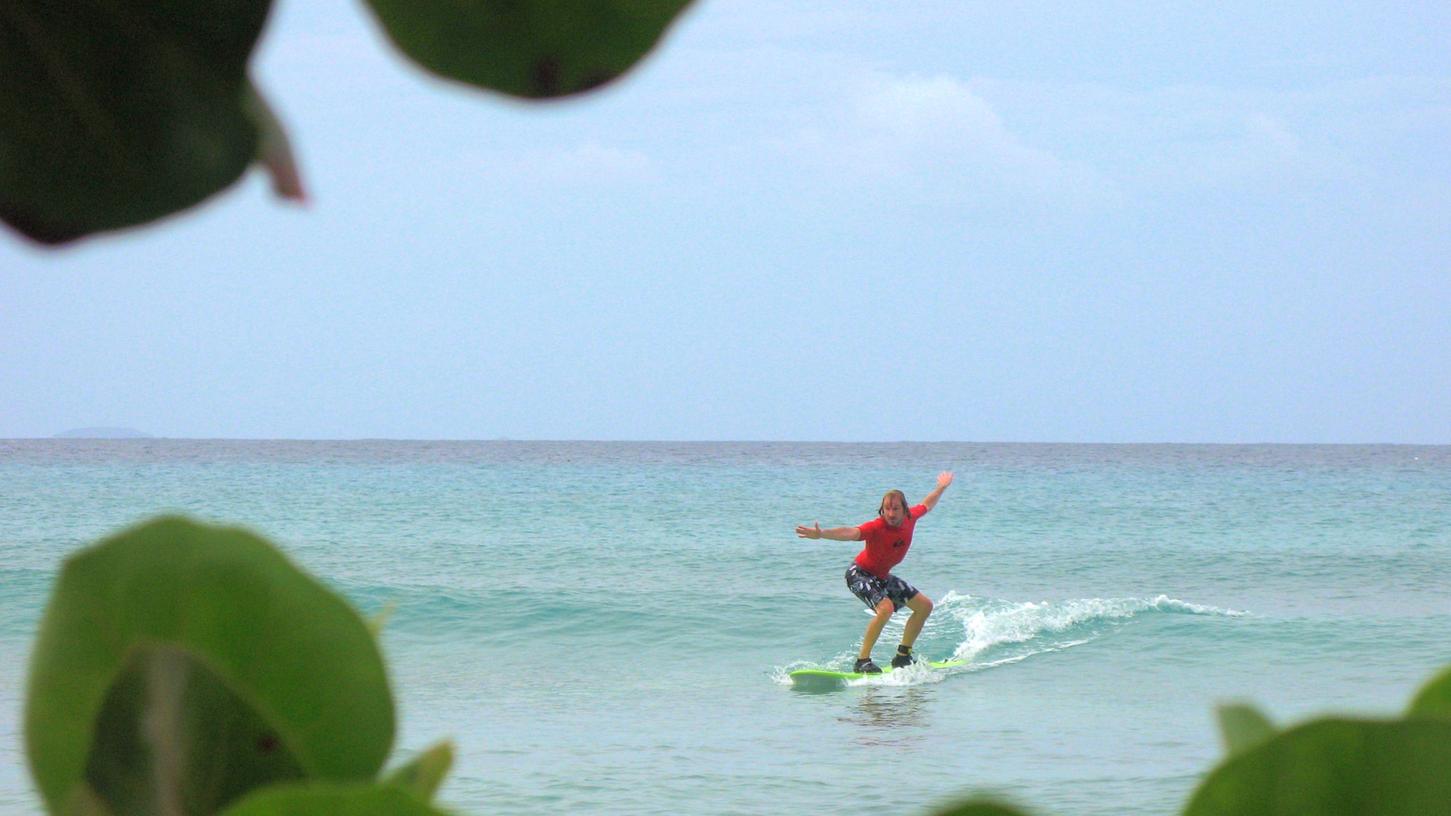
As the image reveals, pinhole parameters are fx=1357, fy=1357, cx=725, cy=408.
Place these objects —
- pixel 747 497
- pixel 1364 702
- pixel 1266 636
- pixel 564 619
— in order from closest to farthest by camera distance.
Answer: pixel 1364 702 < pixel 1266 636 < pixel 564 619 < pixel 747 497

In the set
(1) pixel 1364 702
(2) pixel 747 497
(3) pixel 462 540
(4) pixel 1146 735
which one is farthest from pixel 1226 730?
(2) pixel 747 497

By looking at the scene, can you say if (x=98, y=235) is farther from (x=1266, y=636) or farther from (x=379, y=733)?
(x=1266, y=636)

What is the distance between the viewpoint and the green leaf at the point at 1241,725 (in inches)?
7.1

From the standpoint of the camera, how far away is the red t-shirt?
9.91 metres

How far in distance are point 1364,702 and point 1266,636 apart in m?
3.45

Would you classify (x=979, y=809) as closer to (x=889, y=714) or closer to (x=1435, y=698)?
(x=1435, y=698)

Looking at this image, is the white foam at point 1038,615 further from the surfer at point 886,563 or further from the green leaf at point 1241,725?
the green leaf at point 1241,725

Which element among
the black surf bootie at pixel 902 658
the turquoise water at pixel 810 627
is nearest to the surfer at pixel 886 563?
the black surf bootie at pixel 902 658

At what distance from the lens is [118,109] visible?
21 centimetres

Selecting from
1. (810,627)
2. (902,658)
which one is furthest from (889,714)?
(810,627)

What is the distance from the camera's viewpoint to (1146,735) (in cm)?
915

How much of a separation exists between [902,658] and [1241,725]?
11.2m

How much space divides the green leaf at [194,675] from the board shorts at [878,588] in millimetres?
10122

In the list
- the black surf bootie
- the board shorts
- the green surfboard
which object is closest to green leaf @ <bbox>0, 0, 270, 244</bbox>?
the board shorts
